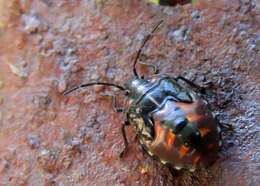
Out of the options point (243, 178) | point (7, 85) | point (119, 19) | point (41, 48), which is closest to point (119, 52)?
point (119, 19)

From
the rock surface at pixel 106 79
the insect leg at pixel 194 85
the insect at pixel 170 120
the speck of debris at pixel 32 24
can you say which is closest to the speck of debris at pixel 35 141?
the rock surface at pixel 106 79

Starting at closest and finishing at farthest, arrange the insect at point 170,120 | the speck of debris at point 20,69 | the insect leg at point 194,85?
the insect at point 170,120
the insect leg at point 194,85
the speck of debris at point 20,69

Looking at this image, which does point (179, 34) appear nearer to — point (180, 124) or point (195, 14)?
point (195, 14)

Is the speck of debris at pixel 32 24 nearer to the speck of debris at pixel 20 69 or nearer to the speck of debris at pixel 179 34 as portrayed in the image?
the speck of debris at pixel 20 69

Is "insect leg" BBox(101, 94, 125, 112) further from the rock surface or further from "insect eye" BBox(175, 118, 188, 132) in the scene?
"insect eye" BBox(175, 118, 188, 132)

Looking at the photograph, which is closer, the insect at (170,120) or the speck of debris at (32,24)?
the insect at (170,120)

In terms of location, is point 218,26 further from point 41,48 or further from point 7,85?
point 7,85

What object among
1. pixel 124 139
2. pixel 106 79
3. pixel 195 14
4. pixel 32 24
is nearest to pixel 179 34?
pixel 195 14

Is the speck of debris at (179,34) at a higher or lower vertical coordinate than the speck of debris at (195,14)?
lower
